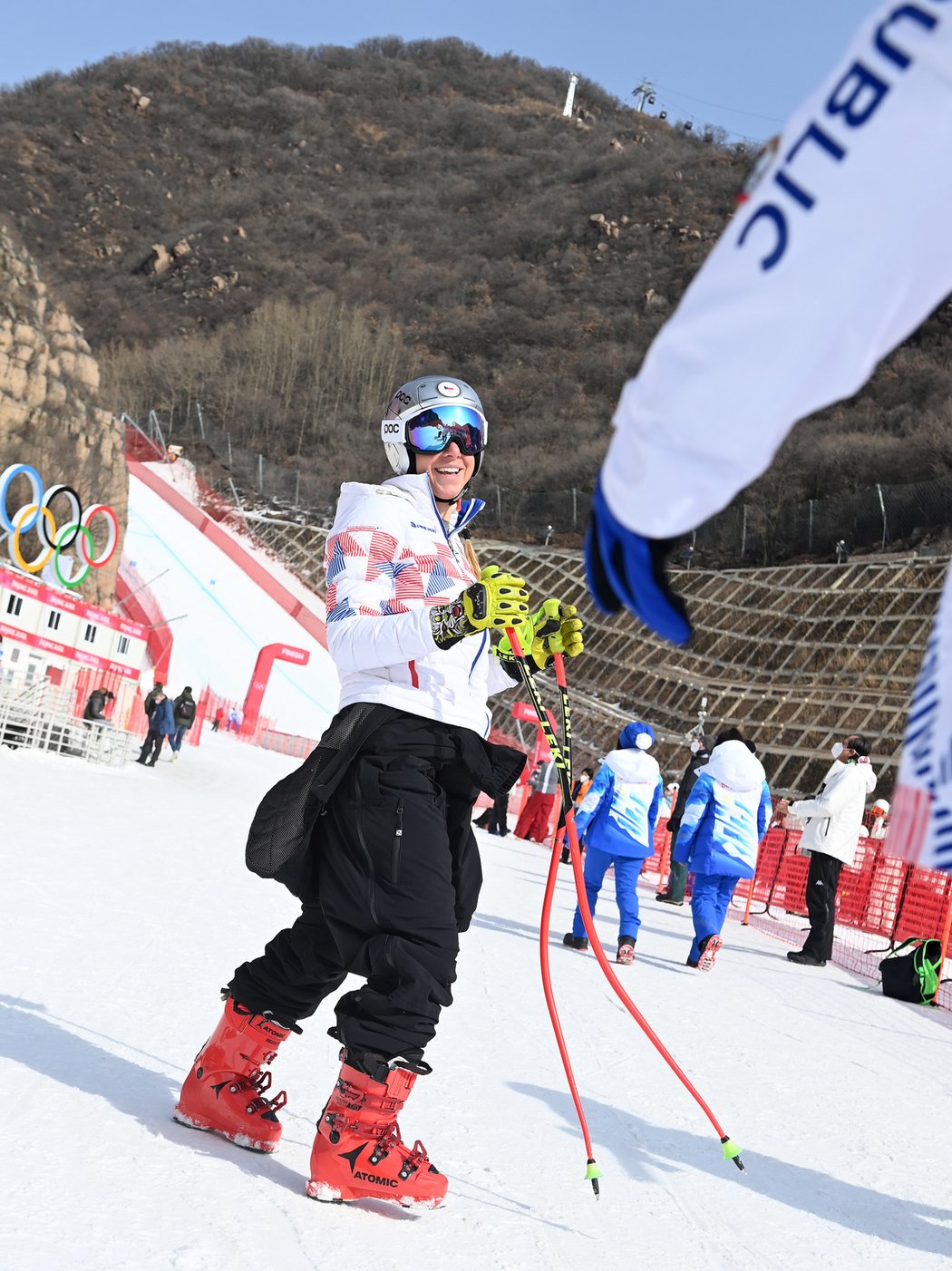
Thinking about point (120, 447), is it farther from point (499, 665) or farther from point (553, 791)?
point (499, 665)

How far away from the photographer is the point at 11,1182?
2.52 metres

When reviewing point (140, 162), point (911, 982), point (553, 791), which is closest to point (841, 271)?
point (911, 982)

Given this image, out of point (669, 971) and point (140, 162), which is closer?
point (669, 971)

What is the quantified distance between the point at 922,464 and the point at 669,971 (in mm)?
40921

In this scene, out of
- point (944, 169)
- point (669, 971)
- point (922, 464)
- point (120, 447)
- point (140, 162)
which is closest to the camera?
point (944, 169)

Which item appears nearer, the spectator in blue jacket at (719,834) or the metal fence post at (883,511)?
the spectator in blue jacket at (719,834)

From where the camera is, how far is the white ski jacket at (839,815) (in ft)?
33.5

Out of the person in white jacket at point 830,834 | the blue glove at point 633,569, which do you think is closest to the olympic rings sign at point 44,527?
the person in white jacket at point 830,834

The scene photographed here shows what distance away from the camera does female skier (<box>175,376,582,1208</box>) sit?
9.55 feet

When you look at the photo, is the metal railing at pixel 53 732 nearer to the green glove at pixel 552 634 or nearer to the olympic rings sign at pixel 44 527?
the olympic rings sign at pixel 44 527

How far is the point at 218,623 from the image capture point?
37.2m

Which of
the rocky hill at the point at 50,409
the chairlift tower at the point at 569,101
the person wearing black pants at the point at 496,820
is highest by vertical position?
the chairlift tower at the point at 569,101

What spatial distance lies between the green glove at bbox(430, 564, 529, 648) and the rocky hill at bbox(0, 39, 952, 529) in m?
45.5

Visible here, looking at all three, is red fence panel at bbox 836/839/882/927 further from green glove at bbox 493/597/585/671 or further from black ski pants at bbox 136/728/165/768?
green glove at bbox 493/597/585/671
